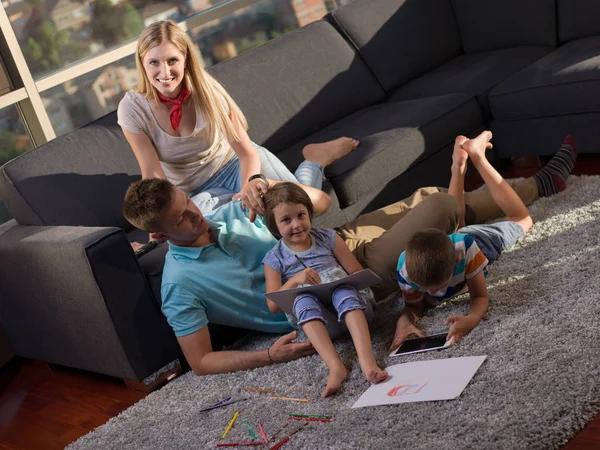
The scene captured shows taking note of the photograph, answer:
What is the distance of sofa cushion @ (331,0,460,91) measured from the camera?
4.04 metres

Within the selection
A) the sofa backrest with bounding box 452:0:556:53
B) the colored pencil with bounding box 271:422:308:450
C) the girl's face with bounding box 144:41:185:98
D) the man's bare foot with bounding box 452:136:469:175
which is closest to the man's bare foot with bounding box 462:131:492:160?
the man's bare foot with bounding box 452:136:469:175

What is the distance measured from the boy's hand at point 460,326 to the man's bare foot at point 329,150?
1062 millimetres

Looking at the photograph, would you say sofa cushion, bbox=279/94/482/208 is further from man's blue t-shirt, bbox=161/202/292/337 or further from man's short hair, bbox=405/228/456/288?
man's short hair, bbox=405/228/456/288

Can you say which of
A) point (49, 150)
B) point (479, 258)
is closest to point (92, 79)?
point (49, 150)

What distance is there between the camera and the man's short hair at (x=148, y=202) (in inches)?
95.4

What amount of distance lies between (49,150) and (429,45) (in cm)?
197

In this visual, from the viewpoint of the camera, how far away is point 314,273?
7.94ft

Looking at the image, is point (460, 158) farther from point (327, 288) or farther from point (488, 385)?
point (488, 385)

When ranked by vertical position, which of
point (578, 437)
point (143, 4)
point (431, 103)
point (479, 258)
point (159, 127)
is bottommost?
point (578, 437)

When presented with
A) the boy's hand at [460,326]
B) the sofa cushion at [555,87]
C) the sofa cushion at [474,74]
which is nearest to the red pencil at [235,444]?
the boy's hand at [460,326]

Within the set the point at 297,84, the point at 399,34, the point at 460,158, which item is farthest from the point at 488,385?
the point at 399,34

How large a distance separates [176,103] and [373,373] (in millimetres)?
1286

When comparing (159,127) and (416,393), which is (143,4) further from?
(416,393)

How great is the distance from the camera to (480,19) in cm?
414
